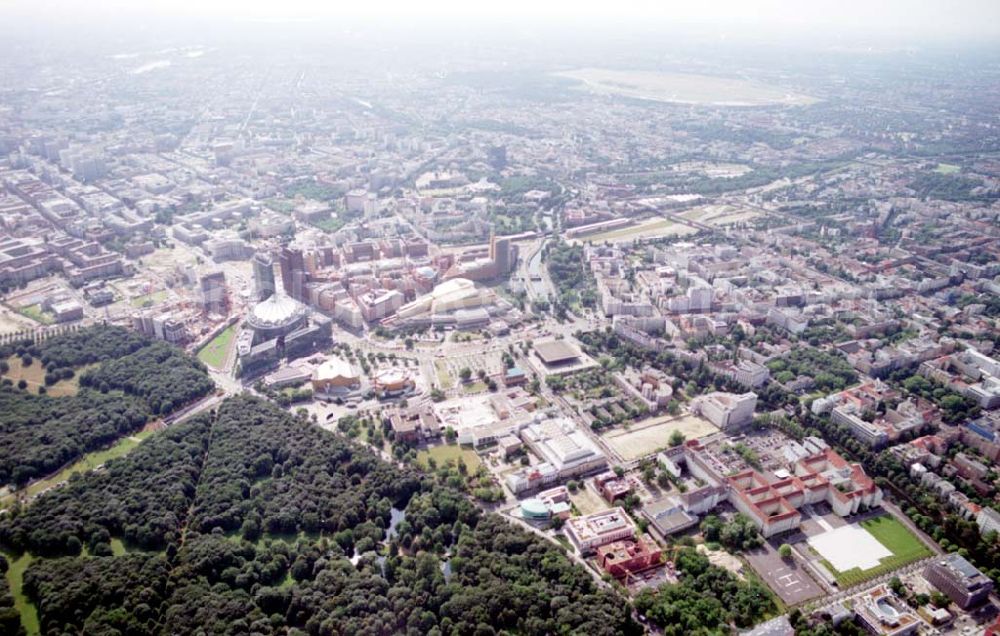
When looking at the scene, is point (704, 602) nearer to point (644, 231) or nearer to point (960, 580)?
point (960, 580)

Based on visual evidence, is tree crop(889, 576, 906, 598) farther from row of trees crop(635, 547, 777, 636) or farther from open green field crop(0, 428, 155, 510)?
open green field crop(0, 428, 155, 510)

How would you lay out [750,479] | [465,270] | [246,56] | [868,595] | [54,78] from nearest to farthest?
[868,595] → [750,479] → [465,270] → [54,78] → [246,56]

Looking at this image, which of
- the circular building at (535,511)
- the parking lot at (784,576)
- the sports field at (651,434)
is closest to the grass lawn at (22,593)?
the circular building at (535,511)

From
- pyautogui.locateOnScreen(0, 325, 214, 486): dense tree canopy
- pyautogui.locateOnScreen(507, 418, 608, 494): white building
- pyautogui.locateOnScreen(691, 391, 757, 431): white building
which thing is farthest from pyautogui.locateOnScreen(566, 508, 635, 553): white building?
pyautogui.locateOnScreen(0, 325, 214, 486): dense tree canopy

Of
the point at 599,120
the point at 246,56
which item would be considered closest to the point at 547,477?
the point at 599,120

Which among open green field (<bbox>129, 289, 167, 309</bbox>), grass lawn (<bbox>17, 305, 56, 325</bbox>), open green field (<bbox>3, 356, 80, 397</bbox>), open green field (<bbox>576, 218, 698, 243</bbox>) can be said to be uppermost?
open green field (<bbox>576, 218, 698, 243</bbox>)

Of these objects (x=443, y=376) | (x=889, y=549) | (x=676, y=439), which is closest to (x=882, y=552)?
(x=889, y=549)

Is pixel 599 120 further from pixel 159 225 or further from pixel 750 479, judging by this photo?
pixel 750 479
